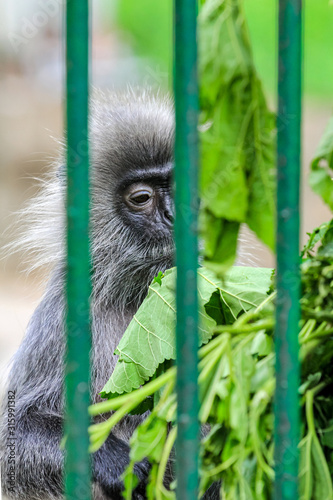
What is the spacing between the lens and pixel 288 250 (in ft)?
3.17

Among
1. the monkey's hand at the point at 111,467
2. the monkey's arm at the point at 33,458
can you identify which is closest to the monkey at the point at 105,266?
the monkey's arm at the point at 33,458

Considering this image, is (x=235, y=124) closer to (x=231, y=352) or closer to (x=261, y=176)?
(x=261, y=176)

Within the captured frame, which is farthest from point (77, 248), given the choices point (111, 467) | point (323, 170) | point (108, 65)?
point (108, 65)

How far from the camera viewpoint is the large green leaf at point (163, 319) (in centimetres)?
156

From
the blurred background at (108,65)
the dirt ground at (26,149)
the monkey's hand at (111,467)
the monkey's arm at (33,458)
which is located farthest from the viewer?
the blurred background at (108,65)

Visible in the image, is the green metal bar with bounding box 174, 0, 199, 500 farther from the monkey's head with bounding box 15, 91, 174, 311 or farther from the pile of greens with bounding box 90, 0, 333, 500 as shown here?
the monkey's head with bounding box 15, 91, 174, 311

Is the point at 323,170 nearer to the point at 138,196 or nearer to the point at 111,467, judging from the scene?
the point at 111,467

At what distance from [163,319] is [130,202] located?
148cm

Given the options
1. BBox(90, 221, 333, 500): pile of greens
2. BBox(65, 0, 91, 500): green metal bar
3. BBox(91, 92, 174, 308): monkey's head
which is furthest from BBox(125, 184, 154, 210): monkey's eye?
BBox(65, 0, 91, 500): green metal bar

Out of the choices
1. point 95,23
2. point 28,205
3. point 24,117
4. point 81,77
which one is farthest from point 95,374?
point 95,23

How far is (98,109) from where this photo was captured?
3.27 metres

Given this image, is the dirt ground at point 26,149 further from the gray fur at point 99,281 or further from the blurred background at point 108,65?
the gray fur at point 99,281

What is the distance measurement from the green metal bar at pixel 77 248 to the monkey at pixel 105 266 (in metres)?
1.72

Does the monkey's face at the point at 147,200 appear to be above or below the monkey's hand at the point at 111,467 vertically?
above
